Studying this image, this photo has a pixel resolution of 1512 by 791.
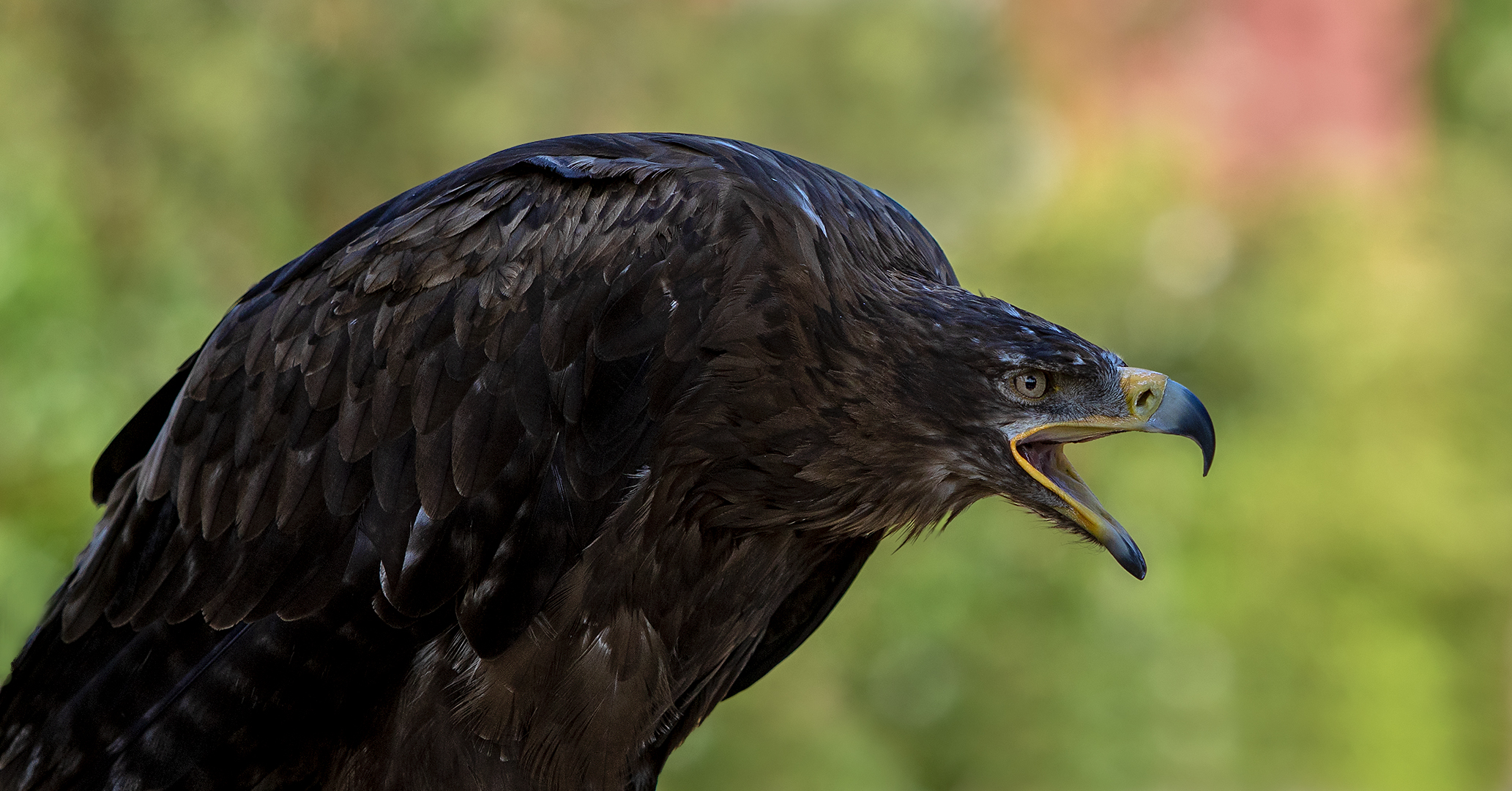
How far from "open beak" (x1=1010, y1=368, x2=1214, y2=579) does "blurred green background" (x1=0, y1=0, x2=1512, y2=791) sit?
5.19 meters

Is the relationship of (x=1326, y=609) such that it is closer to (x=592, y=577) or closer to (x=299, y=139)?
(x=299, y=139)

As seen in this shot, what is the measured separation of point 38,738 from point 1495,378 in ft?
28.3

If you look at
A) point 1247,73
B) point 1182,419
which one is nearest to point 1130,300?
point 1247,73

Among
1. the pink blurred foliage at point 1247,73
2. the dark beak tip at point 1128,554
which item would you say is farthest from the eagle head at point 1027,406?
the pink blurred foliage at point 1247,73

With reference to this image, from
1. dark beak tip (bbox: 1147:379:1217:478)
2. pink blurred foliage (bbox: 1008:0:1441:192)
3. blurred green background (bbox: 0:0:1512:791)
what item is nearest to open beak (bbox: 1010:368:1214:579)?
dark beak tip (bbox: 1147:379:1217:478)

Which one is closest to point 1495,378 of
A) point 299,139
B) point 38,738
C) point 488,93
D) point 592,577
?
point 488,93

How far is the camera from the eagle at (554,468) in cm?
276

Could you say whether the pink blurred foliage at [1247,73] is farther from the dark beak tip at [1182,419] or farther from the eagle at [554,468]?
the dark beak tip at [1182,419]

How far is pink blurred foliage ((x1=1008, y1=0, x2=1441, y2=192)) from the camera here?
9.96m

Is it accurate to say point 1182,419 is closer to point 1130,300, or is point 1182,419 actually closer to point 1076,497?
point 1076,497

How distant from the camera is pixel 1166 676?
898cm

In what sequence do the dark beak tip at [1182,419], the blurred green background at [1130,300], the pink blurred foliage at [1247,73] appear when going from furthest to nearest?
the pink blurred foliage at [1247,73] < the blurred green background at [1130,300] < the dark beak tip at [1182,419]

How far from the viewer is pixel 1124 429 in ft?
8.79

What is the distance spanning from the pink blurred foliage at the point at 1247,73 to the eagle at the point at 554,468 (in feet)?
24.5
